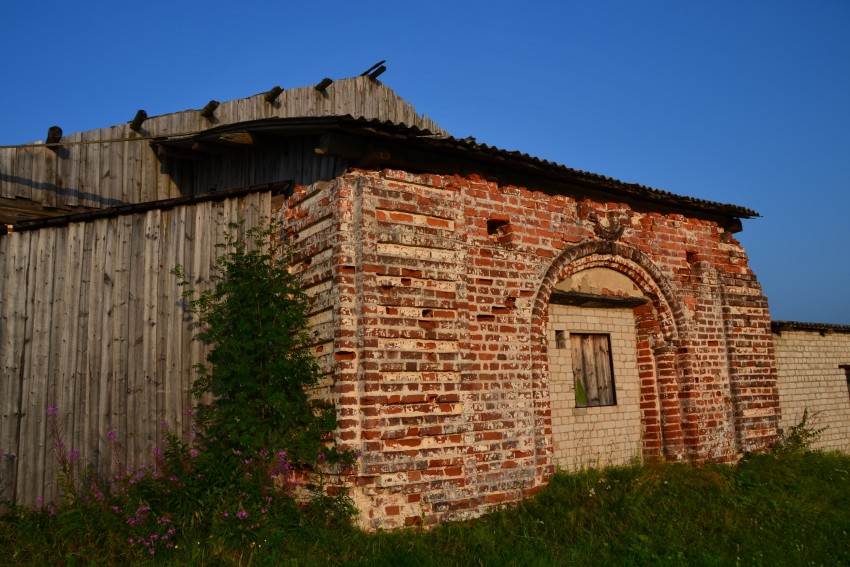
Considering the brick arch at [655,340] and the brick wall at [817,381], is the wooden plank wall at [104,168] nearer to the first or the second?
the brick arch at [655,340]

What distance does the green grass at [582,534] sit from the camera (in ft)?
16.0

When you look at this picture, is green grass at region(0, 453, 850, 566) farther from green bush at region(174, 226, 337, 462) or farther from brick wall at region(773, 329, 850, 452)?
brick wall at region(773, 329, 850, 452)

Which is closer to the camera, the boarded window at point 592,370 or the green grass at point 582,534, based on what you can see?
the green grass at point 582,534

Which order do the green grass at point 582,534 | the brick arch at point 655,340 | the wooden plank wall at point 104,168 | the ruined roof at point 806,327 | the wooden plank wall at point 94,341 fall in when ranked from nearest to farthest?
the green grass at point 582,534 < the wooden plank wall at point 94,341 < the wooden plank wall at point 104,168 < the brick arch at point 655,340 < the ruined roof at point 806,327

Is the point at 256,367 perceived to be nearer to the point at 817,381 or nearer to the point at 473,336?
the point at 473,336

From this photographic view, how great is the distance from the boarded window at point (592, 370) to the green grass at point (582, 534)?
2.91ft

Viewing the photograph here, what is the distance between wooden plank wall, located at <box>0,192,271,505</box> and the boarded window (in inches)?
169

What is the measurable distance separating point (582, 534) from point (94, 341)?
15.6ft

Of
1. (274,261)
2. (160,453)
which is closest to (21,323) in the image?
(160,453)

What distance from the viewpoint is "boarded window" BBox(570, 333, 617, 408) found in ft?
26.4

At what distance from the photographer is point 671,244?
29.4 ft

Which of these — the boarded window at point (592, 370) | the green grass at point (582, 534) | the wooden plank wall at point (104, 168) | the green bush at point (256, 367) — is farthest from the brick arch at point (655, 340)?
the green bush at point (256, 367)

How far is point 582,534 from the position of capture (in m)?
5.82

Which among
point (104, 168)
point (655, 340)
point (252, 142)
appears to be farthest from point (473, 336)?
point (104, 168)
